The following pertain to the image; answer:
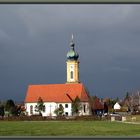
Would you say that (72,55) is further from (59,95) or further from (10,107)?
(10,107)

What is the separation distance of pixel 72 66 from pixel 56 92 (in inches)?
274

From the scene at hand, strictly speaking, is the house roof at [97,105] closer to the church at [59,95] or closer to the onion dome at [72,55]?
the church at [59,95]

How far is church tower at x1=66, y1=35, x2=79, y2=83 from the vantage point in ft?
250

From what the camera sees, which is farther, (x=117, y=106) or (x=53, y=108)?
(x=117, y=106)

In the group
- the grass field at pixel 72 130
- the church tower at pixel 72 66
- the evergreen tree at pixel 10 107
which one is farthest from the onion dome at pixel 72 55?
the grass field at pixel 72 130

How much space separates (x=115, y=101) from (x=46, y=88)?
39.2 ft

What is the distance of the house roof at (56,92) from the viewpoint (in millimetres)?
70750

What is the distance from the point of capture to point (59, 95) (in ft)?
236

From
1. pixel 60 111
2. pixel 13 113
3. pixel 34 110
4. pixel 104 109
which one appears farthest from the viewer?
pixel 104 109

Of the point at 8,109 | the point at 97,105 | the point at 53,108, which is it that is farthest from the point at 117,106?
the point at 8,109

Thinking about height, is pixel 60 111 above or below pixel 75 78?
below
